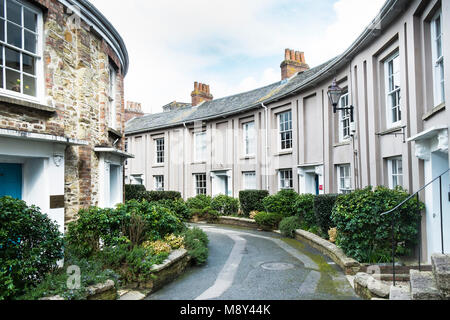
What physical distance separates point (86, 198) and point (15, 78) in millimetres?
3175

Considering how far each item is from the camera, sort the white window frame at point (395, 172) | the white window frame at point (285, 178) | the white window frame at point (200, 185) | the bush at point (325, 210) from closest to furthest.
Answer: the white window frame at point (395, 172), the bush at point (325, 210), the white window frame at point (285, 178), the white window frame at point (200, 185)

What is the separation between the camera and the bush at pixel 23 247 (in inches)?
192

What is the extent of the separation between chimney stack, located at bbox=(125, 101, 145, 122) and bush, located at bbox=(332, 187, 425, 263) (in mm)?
25455

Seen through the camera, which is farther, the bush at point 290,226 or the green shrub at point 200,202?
the green shrub at point 200,202

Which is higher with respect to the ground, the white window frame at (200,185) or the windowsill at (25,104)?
the windowsill at (25,104)

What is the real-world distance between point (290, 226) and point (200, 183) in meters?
9.73

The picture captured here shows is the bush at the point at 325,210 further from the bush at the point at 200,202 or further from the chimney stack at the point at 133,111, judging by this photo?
the chimney stack at the point at 133,111

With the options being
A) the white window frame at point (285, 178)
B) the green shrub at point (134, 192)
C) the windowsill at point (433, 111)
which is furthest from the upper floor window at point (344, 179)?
the green shrub at point (134, 192)

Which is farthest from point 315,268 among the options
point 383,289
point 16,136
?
point 16,136

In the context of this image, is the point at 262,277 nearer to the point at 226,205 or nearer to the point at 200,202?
the point at 226,205

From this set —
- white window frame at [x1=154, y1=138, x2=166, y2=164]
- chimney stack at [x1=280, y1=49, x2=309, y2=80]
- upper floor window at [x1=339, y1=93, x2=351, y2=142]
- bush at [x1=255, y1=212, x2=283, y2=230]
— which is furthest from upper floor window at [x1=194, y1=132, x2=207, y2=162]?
upper floor window at [x1=339, y1=93, x2=351, y2=142]

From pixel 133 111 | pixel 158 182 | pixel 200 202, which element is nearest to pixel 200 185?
pixel 200 202

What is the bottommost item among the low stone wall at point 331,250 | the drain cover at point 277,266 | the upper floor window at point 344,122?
the drain cover at point 277,266

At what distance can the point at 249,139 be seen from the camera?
19266mm
